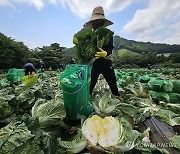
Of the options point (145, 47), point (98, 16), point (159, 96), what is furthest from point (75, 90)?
point (145, 47)

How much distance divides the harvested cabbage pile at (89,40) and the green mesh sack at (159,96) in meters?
1.91

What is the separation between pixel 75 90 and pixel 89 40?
0.90 metres

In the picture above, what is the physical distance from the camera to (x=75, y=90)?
8.42ft

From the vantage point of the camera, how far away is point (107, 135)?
1.92 metres

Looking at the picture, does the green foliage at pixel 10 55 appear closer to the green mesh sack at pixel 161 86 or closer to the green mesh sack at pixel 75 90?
the green mesh sack at pixel 161 86

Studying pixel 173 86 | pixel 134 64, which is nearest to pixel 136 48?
pixel 134 64

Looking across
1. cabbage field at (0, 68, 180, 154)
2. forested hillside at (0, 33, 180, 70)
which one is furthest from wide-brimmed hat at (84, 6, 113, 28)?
forested hillside at (0, 33, 180, 70)

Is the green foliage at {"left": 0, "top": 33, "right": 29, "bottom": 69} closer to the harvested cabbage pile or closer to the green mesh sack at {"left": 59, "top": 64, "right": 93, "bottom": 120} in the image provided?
the harvested cabbage pile

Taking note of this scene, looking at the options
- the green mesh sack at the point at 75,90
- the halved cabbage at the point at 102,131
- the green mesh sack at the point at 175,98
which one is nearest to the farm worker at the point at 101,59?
the green mesh sack at the point at 75,90

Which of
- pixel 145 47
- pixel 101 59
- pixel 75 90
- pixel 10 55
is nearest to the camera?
pixel 75 90

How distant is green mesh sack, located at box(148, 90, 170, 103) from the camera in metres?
4.29

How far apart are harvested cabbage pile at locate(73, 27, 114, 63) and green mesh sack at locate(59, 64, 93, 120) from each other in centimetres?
46

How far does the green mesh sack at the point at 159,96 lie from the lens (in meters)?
4.29

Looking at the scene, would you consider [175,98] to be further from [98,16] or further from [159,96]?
[98,16]
